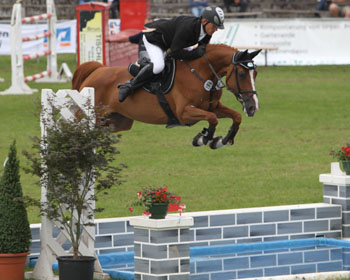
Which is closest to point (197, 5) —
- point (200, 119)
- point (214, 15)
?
point (200, 119)

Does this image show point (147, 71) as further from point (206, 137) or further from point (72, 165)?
point (72, 165)

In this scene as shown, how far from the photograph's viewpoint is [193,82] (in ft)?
32.3

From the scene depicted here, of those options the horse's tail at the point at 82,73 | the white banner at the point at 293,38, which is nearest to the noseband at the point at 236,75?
the horse's tail at the point at 82,73

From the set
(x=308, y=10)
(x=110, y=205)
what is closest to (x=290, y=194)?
(x=110, y=205)

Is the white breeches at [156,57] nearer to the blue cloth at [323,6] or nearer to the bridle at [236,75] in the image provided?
the bridle at [236,75]

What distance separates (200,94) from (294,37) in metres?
17.3

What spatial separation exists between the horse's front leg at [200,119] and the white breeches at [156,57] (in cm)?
60

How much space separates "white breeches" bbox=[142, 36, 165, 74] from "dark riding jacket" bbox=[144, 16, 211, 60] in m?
0.07

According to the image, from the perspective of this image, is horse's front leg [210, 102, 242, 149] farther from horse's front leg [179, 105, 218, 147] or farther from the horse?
horse's front leg [179, 105, 218, 147]

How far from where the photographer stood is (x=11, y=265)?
26.0ft

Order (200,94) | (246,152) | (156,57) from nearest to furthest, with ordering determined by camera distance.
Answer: (200,94) → (156,57) → (246,152)

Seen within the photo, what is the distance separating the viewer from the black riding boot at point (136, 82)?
1021cm

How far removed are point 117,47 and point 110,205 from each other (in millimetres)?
13498

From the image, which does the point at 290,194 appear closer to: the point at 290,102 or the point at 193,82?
the point at 193,82
